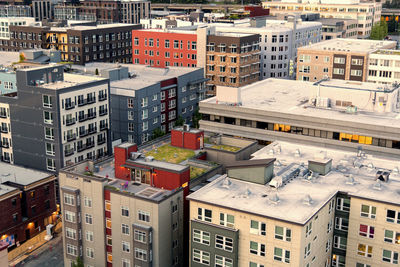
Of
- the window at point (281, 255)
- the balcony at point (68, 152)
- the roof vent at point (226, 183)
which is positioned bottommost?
the window at point (281, 255)

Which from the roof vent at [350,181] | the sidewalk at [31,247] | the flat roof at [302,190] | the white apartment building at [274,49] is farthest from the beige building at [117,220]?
the white apartment building at [274,49]

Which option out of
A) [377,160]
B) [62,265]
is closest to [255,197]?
[377,160]

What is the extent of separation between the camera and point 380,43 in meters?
175

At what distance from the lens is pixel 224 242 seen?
2699 inches

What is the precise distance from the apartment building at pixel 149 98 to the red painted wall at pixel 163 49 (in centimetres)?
2623

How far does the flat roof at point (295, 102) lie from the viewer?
332 feet

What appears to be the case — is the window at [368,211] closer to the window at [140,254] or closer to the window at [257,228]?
the window at [257,228]

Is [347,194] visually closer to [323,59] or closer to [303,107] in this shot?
[303,107]

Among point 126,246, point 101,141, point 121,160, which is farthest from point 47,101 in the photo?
point 126,246

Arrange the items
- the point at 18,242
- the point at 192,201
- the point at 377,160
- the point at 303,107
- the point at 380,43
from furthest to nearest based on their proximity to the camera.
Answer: the point at 380,43
the point at 303,107
the point at 18,242
the point at 377,160
the point at 192,201

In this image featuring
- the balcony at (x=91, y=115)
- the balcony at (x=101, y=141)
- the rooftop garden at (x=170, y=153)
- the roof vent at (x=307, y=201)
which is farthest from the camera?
the balcony at (x=101, y=141)

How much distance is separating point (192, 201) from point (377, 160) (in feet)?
114

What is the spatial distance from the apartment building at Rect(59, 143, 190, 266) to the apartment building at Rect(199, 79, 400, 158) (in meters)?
30.6

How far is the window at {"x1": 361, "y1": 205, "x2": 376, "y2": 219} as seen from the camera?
7019 centimetres
